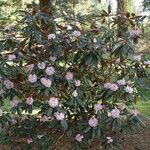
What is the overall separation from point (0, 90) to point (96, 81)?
1079 millimetres

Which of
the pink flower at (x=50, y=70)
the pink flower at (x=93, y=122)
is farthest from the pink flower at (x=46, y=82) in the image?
the pink flower at (x=93, y=122)

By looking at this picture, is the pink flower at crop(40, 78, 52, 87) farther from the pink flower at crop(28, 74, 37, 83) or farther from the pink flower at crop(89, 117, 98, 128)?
the pink flower at crop(89, 117, 98, 128)

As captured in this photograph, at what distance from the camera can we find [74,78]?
4.27 m

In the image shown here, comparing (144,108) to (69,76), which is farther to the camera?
(144,108)

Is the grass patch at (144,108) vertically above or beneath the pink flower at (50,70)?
beneath

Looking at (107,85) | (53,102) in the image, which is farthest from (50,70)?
(107,85)

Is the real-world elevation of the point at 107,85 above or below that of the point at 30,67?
below

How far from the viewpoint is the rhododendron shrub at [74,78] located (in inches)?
161

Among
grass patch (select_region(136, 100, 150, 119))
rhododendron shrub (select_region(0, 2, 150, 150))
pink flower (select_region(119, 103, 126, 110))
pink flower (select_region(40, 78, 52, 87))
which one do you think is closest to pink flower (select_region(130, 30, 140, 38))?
rhododendron shrub (select_region(0, 2, 150, 150))

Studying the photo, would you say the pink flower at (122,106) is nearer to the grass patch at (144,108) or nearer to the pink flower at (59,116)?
the pink flower at (59,116)

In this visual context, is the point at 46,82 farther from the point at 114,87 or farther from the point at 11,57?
the point at 114,87

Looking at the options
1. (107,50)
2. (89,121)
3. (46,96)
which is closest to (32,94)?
(46,96)

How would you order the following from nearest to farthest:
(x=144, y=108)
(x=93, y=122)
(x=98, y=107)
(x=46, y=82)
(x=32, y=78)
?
(x=46, y=82)
(x=32, y=78)
(x=93, y=122)
(x=98, y=107)
(x=144, y=108)

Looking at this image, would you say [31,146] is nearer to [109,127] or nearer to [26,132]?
[26,132]
